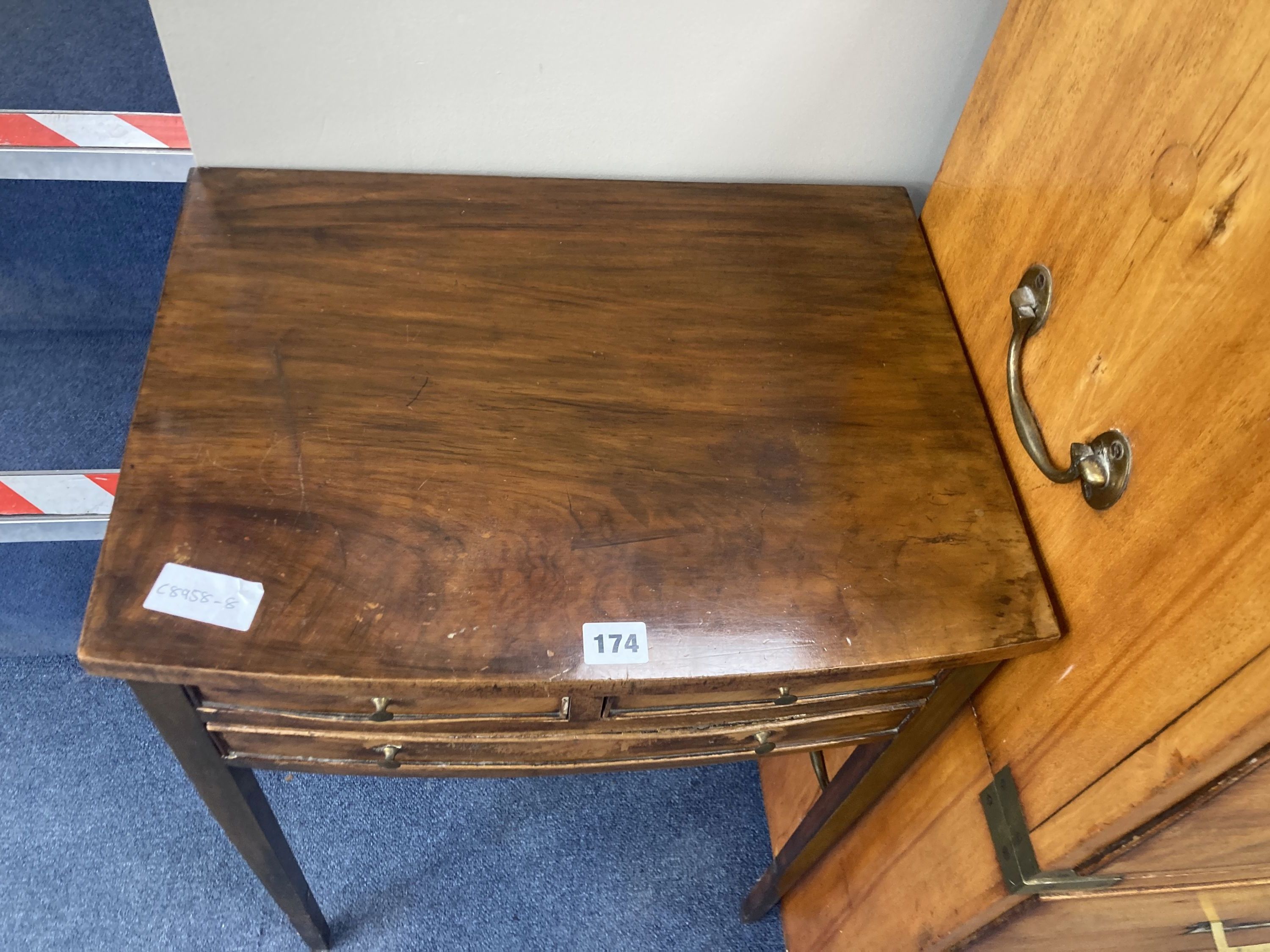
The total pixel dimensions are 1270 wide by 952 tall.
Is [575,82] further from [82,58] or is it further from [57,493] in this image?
[57,493]

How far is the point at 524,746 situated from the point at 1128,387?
20.9 inches

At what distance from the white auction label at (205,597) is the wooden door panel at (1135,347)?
1.90 ft

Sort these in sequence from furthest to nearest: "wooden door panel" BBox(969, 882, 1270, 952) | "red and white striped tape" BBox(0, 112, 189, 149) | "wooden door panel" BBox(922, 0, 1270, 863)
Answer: "red and white striped tape" BBox(0, 112, 189, 149) < "wooden door panel" BBox(969, 882, 1270, 952) < "wooden door panel" BBox(922, 0, 1270, 863)

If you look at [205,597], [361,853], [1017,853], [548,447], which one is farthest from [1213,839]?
[361,853]

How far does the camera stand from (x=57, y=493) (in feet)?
3.58

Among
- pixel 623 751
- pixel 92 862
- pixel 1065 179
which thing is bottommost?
pixel 92 862

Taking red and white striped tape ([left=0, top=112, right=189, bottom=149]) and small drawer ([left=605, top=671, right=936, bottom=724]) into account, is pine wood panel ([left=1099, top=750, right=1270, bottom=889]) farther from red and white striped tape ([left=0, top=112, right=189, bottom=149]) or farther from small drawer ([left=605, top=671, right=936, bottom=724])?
red and white striped tape ([left=0, top=112, right=189, bottom=149])

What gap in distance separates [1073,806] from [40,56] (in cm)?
132

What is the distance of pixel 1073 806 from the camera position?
657mm

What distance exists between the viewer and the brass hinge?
700 mm

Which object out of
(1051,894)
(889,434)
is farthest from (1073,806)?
(889,434)

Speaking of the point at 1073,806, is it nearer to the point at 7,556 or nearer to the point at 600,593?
the point at 600,593

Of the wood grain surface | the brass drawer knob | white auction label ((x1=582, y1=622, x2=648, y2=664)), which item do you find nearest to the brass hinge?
the wood grain surface

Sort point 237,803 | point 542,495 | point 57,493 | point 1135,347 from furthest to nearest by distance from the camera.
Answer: point 57,493 → point 237,803 → point 542,495 → point 1135,347
